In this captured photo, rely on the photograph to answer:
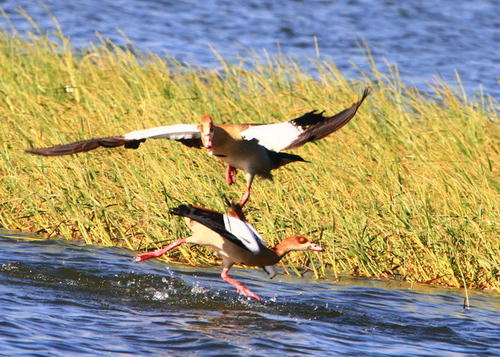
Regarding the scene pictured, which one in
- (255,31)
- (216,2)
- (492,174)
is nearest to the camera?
(492,174)

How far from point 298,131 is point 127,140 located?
1157 millimetres

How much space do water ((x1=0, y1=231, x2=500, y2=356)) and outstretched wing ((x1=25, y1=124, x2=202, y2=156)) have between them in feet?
3.30

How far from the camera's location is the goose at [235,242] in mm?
6621

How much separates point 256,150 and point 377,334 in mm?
1515

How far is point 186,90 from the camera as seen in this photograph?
36.3ft

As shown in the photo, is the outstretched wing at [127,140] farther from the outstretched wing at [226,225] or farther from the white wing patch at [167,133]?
the outstretched wing at [226,225]

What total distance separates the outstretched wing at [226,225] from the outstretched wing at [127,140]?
0.51 m

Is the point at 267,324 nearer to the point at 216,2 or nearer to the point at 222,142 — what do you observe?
the point at 222,142

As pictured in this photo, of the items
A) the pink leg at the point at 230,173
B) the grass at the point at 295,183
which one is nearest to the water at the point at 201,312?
the grass at the point at 295,183

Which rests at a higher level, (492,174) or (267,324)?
(492,174)

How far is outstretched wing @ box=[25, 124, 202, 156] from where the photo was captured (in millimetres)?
6535

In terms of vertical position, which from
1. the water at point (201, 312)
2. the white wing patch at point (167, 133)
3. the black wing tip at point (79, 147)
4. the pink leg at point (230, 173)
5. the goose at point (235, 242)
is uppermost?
the white wing patch at point (167, 133)

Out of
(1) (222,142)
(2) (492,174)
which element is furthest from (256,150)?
(2) (492,174)

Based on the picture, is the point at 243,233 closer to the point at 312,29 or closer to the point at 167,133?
the point at 167,133
